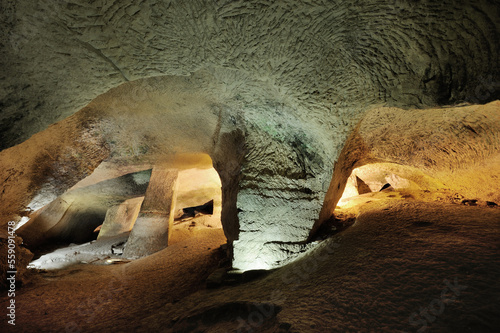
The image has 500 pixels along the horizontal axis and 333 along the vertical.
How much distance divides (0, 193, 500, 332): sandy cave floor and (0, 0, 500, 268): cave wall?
828mm

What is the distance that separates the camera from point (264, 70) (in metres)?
2.42

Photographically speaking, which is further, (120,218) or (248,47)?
(120,218)

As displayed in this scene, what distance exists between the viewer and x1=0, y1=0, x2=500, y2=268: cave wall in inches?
69.5

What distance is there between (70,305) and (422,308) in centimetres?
380

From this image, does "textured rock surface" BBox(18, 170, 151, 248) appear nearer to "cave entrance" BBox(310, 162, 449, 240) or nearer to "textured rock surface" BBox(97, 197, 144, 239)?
"textured rock surface" BBox(97, 197, 144, 239)

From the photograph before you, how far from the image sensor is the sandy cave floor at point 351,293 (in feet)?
4.24

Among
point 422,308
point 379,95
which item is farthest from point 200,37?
point 422,308

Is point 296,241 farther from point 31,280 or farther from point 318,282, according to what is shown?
point 31,280

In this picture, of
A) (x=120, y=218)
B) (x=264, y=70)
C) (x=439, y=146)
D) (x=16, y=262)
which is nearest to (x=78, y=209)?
(x=120, y=218)

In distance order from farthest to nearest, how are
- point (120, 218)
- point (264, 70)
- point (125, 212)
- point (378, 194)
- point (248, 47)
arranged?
point (125, 212) → point (120, 218) → point (378, 194) → point (264, 70) → point (248, 47)

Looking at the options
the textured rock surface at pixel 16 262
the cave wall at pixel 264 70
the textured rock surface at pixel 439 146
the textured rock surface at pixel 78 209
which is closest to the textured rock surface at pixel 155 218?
the textured rock surface at pixel 78 209

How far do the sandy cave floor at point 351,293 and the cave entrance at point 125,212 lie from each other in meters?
2.33

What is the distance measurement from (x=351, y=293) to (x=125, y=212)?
9.50 meters

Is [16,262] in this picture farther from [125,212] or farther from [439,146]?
[439,146]
